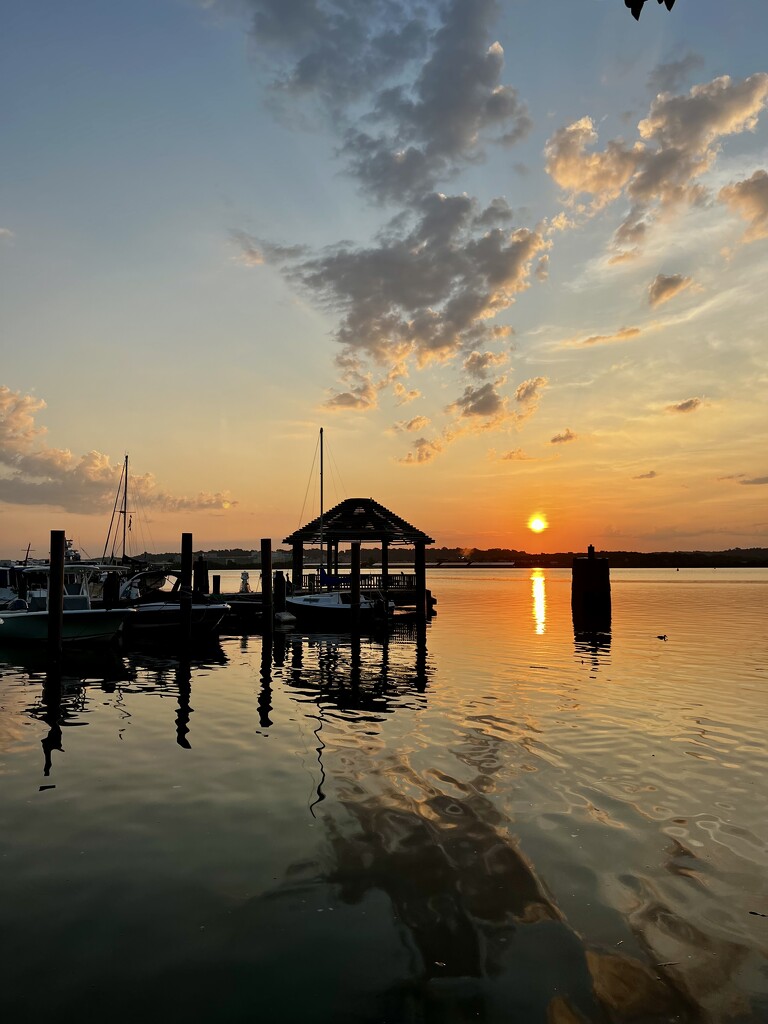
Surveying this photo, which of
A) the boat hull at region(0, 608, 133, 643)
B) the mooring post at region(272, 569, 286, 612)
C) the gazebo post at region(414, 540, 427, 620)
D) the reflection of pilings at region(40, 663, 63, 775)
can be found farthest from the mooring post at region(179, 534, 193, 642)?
the gazebo post at region(414, 540, 427, 620)

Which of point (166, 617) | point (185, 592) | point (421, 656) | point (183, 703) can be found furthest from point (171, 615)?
point (183, 703)

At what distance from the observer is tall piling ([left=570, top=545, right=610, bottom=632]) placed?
40.5 metres

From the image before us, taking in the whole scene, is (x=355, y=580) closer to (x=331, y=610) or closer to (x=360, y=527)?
(x=331, y=610)

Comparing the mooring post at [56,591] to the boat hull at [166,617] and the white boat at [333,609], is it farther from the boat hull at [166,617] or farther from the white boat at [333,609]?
the white boat at [333,609]

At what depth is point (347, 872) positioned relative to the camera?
7.25 metres

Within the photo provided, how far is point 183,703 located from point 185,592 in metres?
11.2

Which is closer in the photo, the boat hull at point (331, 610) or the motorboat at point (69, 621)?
the motorboat at point (69, 621)

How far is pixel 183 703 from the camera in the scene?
1730 centimetres

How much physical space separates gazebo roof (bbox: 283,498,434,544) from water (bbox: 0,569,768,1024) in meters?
25.3

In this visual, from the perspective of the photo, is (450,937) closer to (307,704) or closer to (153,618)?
(307,704)

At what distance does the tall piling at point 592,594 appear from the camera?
133 ft

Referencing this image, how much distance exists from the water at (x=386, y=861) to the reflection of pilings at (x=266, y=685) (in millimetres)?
259

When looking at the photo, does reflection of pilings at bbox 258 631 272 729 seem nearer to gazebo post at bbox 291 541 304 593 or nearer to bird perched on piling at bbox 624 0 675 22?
bird perched on piling at bbox 624 0 675 22

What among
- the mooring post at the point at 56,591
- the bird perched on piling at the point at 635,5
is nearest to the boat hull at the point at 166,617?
the mooring post at the point at 56,591
